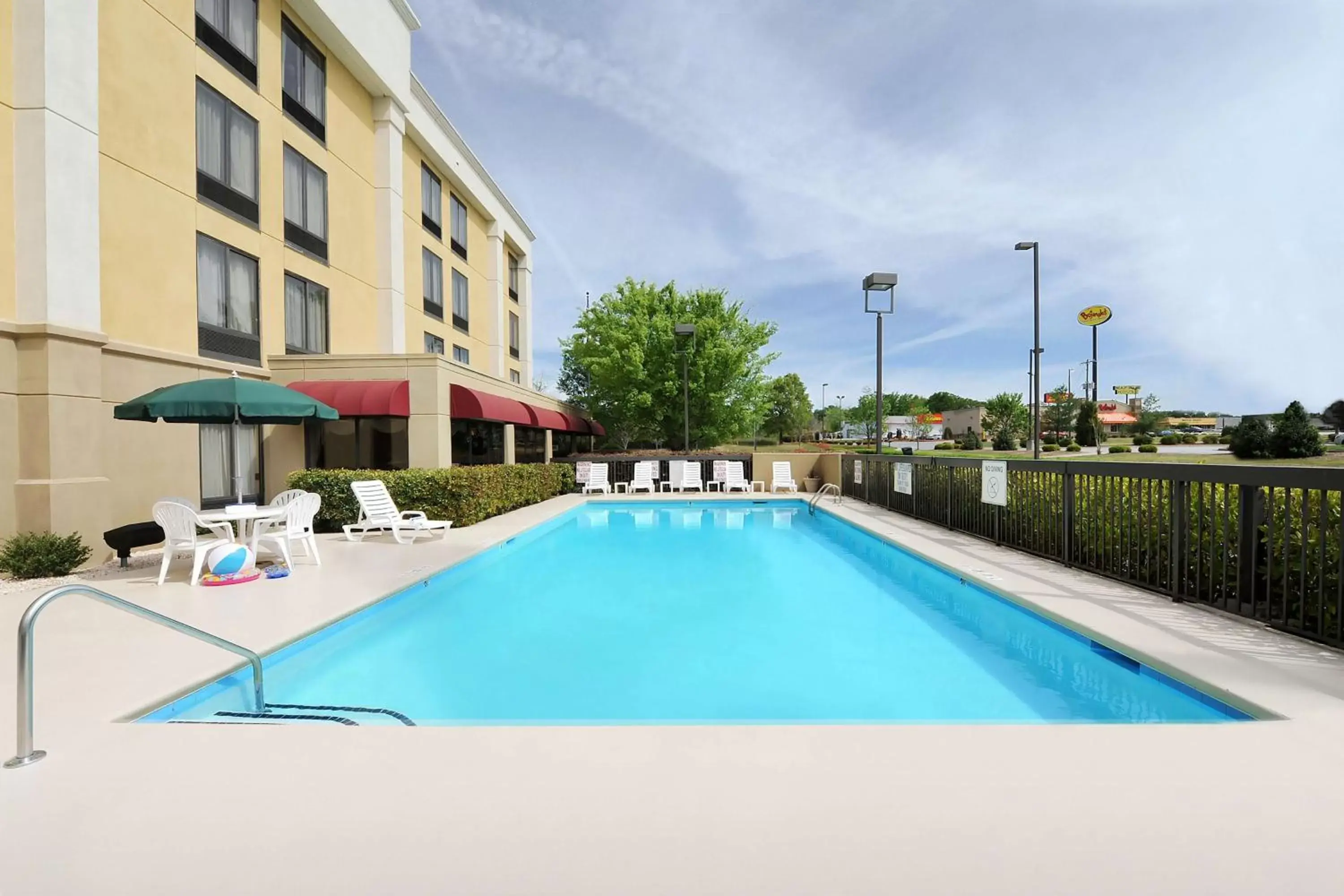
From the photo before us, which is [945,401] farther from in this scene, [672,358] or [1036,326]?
[1036,326]

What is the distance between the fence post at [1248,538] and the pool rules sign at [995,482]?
12.4 ft

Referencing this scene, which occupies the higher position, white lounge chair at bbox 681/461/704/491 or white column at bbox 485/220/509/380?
white column at bbox 485/220/509/380

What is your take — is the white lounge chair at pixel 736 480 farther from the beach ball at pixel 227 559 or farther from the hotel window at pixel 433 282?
the beach ball at pixel 227 559

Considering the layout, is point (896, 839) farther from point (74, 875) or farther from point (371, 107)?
point (371, 107)

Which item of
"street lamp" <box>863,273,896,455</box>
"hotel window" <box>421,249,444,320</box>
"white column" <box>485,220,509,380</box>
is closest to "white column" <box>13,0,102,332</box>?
"hotel window" <box>421,249,444,320</box>

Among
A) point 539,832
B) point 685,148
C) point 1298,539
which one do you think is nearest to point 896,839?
point 539,832

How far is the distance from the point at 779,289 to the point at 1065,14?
2353 cm

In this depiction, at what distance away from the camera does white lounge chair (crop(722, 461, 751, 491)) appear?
2108cm

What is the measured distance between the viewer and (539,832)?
2.34 metres

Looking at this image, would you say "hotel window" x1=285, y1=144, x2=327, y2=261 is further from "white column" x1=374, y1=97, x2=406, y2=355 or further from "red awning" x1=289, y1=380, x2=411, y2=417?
"red awning" x1=289, y1=380, x2=411, y2=417

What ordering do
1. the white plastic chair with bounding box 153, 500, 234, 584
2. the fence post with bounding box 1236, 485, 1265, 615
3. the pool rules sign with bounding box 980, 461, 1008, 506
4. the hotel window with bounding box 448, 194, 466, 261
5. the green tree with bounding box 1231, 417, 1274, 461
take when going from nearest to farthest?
1. the fence post with bounding box 1236, 485, 1265, 615
2. the white plastic chair with bounding box 153, 500, 234, 584
3. the pool rules sign with bounding box 980, 461, 1008, 506
4. the hotel window with bounding box 448, 194, 466, 261
5. the green tree with bounding box 1231, 417, 1274, 461

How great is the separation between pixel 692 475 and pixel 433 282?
1142 cm

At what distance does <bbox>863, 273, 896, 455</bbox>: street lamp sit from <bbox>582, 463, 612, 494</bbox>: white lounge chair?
Result: 30.9ft

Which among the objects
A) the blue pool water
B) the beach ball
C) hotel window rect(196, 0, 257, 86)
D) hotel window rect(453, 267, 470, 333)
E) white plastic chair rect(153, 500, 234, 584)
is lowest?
the blue pool water
